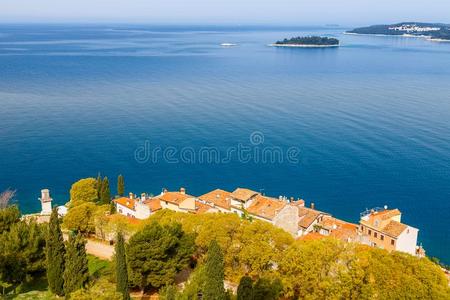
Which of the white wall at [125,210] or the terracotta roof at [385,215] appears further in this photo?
the white wall at [125,210]

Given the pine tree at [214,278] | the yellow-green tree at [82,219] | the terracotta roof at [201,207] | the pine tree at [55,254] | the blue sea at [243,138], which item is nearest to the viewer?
the pine tree at [214,278]

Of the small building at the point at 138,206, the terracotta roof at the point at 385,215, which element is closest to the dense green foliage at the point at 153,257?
the small building at the point at 138,206

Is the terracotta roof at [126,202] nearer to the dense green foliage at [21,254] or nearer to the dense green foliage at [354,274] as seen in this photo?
the dense green foliage at [21,254]

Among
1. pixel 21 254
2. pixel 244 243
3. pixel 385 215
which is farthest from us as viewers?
pixel 385 215

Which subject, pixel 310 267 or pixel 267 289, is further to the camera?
pixel 310 267

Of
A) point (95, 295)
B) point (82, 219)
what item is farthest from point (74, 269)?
point (82, 219)

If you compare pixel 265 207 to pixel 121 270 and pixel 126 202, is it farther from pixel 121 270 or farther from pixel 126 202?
pixel 121 270

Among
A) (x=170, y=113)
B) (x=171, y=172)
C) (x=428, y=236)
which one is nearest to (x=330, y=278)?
(x=428, y=236)
